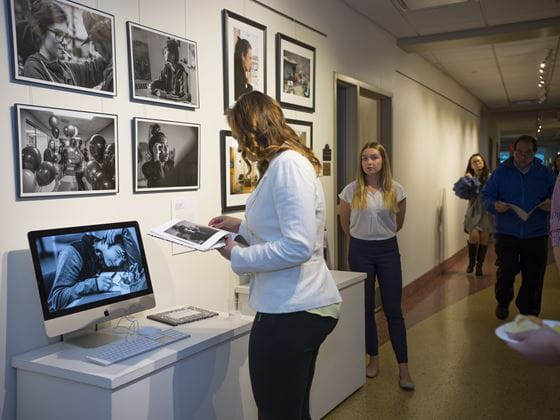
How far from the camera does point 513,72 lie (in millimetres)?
7270

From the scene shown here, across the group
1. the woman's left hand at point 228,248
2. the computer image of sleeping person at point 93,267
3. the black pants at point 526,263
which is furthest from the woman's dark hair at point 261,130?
the black pants at point 526,263

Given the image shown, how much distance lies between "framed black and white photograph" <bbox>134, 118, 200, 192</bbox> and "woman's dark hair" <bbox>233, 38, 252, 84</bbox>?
45 cm

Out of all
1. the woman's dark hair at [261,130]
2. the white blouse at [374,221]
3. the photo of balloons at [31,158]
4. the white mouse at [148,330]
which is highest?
the woman's dark hair at [261,130]

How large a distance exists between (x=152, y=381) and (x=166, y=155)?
3.55ft

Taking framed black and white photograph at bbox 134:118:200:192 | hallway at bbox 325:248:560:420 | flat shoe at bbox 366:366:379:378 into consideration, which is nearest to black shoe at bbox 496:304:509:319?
hallway at bbox 325:248:560:420

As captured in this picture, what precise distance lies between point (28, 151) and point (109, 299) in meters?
0.61

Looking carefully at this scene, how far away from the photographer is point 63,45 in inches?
79.7

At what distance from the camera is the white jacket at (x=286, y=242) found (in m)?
1.61

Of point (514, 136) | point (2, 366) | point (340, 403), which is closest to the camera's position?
Answer: point (2, 366)

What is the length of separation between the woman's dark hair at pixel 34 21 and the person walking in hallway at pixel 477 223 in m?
5.56

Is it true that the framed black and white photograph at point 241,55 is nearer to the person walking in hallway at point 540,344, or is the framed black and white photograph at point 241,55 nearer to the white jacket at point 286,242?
the white jacket at point 286,242

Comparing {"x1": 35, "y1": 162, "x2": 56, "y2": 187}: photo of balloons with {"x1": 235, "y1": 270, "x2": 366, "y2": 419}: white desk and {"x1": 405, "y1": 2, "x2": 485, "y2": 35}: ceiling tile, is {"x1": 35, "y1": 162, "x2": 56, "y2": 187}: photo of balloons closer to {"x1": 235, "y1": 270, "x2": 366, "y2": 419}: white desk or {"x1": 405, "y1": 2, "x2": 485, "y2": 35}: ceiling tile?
{"x1": 235, "y1": 270, "x2": 366, "y2": 419}: white desk

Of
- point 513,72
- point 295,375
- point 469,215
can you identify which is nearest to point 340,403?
point 295,375

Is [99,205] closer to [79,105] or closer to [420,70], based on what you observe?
[79,105]
